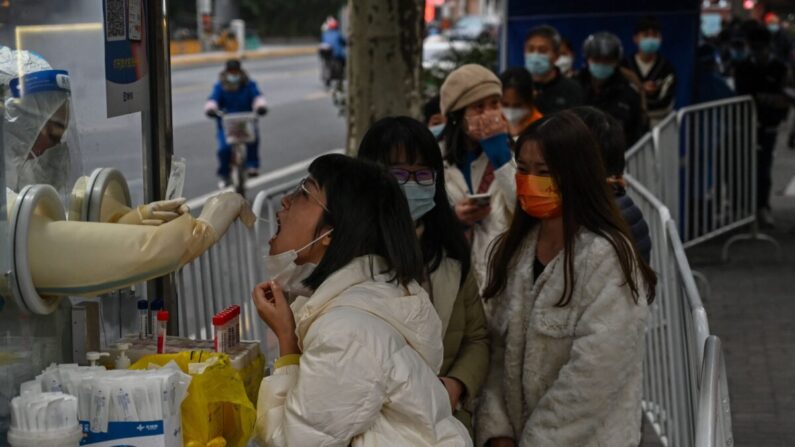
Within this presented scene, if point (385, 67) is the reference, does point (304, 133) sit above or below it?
below

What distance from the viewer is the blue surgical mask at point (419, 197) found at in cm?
407

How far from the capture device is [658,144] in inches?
353

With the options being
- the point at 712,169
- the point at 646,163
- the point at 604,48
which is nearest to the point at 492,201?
the point at 646,163

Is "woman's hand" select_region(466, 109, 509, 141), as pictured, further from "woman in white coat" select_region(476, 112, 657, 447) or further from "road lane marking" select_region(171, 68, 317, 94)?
"road lane marking" select_region(171, 68, 317, 94)

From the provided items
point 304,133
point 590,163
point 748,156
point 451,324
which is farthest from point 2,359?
point 304,133

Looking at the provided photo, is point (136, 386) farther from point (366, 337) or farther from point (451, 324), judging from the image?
point (451, 324)

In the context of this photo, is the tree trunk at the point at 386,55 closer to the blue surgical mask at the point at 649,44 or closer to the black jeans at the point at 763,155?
the blue surgical mask at the point at 649,44

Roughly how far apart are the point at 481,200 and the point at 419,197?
121 cm

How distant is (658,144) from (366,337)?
6.39 m

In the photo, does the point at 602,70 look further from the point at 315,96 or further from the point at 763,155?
the point at 315,96

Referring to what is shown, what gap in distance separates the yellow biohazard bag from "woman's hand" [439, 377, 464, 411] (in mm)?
856

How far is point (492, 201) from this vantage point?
17.7ft

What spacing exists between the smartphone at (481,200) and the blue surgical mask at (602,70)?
4264mm

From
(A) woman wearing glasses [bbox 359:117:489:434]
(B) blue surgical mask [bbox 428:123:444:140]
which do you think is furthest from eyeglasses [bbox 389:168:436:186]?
(B) blue surgical mask [bbox 428:123:444:140]
